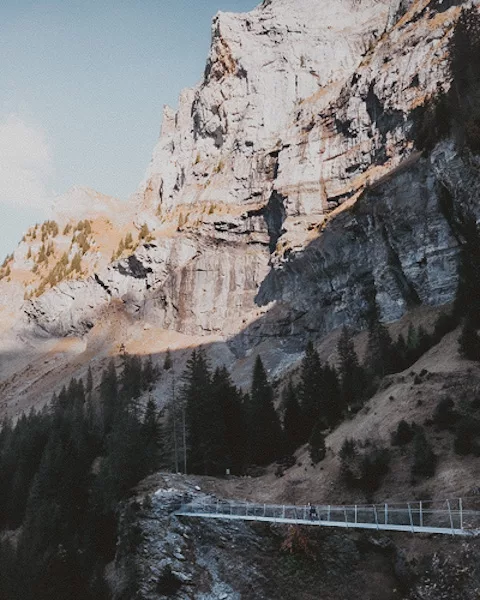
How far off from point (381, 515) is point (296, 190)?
326 feet

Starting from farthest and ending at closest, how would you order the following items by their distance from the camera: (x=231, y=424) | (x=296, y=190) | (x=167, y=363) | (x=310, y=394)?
1. (x=296, y=190)
2. (x=167, y=363)
3. (x=310, y=394)
4. (x=231, y=424)

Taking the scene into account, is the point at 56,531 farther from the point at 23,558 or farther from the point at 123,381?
the point at 123,381

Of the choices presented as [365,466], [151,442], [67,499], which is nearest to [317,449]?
[365,466]

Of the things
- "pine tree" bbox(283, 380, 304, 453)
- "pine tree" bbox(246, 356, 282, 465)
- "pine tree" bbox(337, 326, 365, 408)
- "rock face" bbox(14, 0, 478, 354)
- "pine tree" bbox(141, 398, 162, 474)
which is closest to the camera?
"pine tree" bbox(141, 398, 162, 474)

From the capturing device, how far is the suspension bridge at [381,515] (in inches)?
790

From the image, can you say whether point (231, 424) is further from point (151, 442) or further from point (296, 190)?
point (296, 190)

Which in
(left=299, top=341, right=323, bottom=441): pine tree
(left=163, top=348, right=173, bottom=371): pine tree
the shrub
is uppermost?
(left=163, top=348, right=173, bottom=371): pine tree

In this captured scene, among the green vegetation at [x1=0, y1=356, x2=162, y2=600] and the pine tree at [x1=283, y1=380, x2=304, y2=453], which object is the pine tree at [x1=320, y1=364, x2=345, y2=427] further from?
the green vegetation at [x1=0, y1=356, x2=162, y2=600]

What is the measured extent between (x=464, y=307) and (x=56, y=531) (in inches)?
1804

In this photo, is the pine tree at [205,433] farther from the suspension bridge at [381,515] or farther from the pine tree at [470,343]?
the pine tree at [470,343]

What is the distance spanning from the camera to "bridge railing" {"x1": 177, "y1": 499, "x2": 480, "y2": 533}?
799 inches

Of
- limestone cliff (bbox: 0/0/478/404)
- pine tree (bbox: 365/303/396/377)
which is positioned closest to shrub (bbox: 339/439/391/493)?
pine tree (bbox: 365/303/396/377)

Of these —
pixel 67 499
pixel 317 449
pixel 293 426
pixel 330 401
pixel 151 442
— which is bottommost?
pixel 67 499

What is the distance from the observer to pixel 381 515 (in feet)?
73.6
